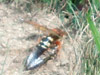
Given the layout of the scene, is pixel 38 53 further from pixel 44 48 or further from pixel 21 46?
pixel 21 46

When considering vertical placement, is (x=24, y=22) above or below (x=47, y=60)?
above

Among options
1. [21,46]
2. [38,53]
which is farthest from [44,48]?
[21,46]

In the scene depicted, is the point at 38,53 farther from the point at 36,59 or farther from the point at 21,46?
the point at 21,46

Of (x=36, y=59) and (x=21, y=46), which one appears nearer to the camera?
(x=36, y=59)

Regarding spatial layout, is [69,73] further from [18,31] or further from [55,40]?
[18,31]

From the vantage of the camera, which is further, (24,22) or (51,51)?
(24,22)

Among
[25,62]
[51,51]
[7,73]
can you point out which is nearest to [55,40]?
[51,51]
